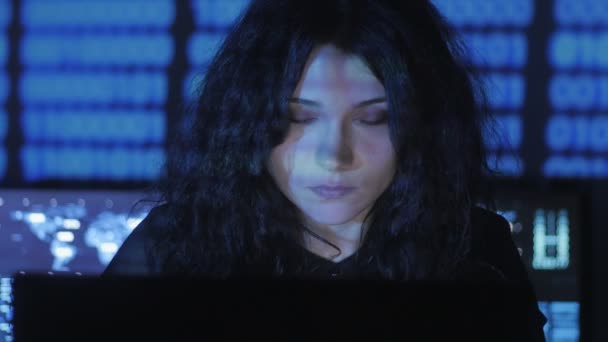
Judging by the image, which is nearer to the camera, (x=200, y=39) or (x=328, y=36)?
(x=328, y=36)

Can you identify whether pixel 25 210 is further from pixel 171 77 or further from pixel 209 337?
pixel 209 337

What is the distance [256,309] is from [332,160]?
0.49 meters

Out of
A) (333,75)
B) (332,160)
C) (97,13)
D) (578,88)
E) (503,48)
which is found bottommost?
(332,160)

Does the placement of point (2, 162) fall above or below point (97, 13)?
below

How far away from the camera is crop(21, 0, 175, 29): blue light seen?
2.10m

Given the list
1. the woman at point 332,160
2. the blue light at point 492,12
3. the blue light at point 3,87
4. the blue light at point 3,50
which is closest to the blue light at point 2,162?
the blue light at point 3,87

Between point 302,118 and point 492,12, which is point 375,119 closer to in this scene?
point 302,118

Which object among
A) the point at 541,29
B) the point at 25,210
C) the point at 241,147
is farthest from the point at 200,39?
the point at 241,147

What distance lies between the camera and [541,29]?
80.7 inches

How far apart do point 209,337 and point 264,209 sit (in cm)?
60

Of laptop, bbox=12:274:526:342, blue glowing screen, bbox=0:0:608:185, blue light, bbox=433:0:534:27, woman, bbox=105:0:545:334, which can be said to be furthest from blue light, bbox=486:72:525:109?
laptop, bbox=12:274:526:342

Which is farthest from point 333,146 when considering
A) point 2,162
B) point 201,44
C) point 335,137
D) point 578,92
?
point 2,162

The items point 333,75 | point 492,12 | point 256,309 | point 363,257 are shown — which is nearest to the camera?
point 256,309

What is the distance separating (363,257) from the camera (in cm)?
114
